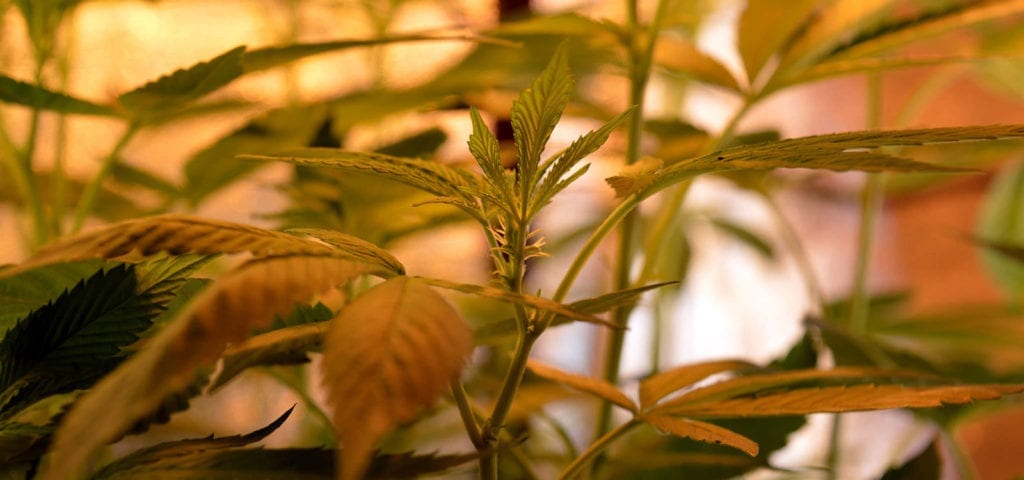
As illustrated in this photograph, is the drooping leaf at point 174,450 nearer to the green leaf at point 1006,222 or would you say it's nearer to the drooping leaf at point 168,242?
the drooping leaf at point 168,242

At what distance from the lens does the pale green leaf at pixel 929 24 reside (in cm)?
37

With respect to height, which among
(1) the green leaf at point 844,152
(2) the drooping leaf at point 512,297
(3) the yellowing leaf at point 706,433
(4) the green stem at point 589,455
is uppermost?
(1) the green leaf at point 844,152

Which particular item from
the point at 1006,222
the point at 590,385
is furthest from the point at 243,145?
the point at 1006,222

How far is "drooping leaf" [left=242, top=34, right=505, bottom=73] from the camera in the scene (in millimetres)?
316

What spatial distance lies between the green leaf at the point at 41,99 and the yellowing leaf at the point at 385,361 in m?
0.22

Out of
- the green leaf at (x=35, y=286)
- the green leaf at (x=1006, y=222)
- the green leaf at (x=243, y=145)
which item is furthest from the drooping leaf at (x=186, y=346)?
the green leaf at (x=1006, y=222)

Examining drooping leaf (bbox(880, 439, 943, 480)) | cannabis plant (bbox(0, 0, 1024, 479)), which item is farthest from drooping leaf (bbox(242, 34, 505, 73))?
drooping leaf (bbox(880, 439, 943, 480))

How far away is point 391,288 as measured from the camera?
0.18 m

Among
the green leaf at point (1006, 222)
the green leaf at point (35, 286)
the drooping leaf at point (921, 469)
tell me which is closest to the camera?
the green leaf at point (35, 286)

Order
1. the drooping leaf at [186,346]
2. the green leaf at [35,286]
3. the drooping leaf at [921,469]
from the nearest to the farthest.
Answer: the drooping leaf at [186,346]
the green leaf at [35,286]
the drooping leaf at [921,469]

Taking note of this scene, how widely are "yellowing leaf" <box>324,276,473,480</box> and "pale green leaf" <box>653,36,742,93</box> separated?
0.29 m

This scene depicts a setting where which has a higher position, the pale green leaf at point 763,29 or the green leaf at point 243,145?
the pale green leaf at point 763,29

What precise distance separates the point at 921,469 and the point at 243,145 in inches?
14.0

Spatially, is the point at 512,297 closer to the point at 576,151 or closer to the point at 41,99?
the point at 576,151
